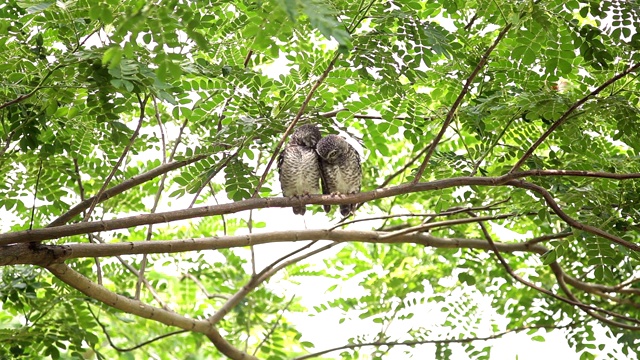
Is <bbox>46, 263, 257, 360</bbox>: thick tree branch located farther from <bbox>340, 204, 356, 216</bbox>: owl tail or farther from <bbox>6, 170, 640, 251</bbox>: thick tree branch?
<bbox>340, 204, 356, 216</bbox>: owl tail

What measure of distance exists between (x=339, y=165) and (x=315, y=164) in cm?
18

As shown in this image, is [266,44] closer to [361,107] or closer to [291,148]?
[361,107]

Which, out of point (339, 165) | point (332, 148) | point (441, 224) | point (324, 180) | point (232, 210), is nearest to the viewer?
point (232, 210)

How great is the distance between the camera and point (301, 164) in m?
5.66

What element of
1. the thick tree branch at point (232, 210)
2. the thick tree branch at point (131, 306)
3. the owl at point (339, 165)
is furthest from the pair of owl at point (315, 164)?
the thick tree branch at point (232, 210)

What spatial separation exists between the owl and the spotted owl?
10 cm

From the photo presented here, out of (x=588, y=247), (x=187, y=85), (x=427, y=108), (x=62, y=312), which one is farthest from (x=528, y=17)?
(x=62, y=312)

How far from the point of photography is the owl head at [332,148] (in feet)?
18.3

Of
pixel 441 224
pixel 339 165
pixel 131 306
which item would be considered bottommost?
Result: pixel 131 306

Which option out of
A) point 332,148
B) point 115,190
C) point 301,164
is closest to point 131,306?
point 115,190

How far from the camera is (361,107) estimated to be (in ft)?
15.9

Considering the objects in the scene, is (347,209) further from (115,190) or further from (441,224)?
(115,190)

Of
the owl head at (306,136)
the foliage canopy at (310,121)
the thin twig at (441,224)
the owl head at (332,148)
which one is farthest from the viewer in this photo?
the owl head at (306,136)

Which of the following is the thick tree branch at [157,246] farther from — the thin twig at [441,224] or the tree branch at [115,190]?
the tree branch at [115,190]
